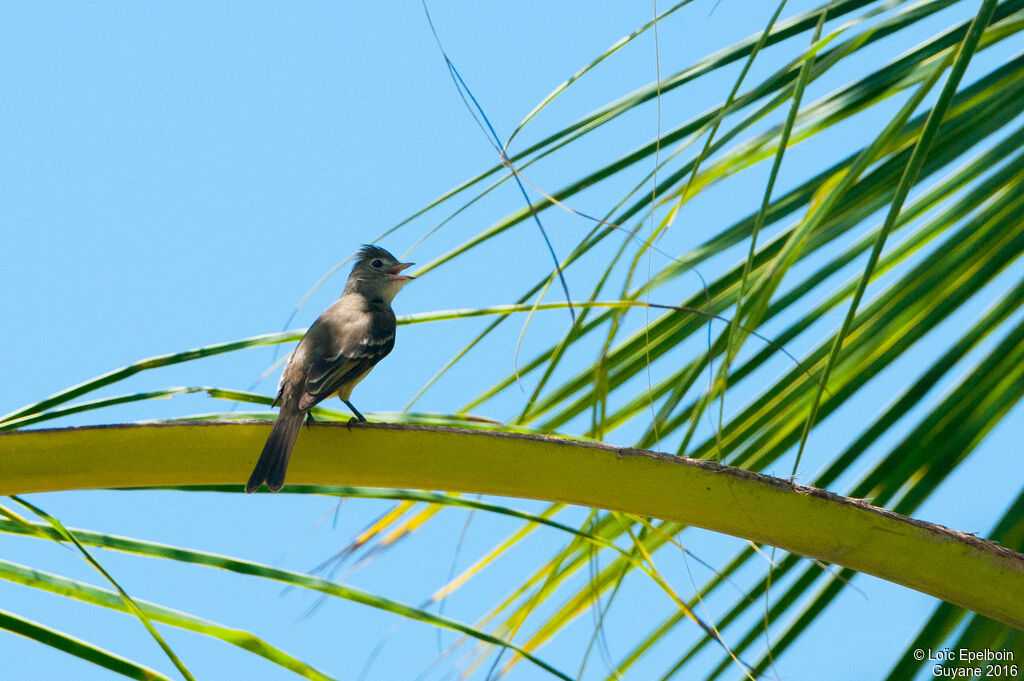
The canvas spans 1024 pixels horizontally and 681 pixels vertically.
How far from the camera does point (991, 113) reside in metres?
2.21

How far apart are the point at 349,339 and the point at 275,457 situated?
8.04 feet

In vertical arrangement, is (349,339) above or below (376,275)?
below

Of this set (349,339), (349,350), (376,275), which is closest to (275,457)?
(349,350)

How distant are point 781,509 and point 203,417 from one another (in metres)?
1.13

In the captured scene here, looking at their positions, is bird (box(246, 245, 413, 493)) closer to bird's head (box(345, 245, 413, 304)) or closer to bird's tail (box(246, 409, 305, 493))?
bird's head (box(345, 245, 413, 304))

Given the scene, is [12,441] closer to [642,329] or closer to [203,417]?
[203,417]

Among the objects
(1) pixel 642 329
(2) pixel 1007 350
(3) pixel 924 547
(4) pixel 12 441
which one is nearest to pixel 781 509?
(3) pixel 924 547

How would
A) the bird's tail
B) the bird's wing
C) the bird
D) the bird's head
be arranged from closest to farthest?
the bird's tail, the bird, the bird's wing, the bird's head

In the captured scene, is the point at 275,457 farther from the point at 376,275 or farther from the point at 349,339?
the point at 376,275

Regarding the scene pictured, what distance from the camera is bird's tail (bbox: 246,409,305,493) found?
2010 millimetres

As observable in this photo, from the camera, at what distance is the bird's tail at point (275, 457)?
2.01m

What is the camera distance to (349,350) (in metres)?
4.49

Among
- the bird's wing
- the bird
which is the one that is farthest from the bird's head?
the bird's wing

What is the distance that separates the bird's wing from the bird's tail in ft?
5.61
